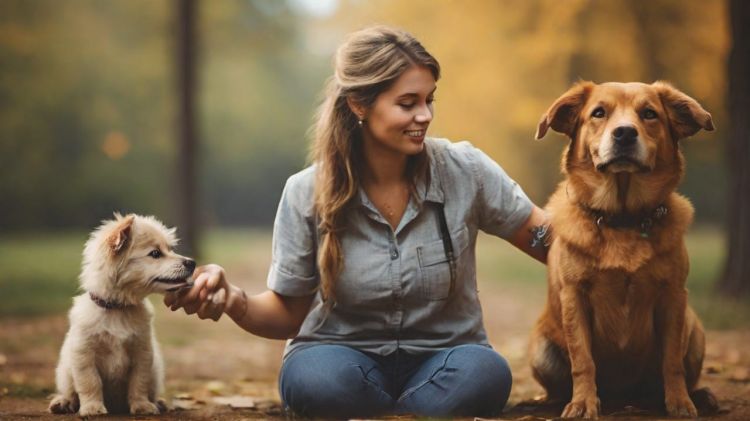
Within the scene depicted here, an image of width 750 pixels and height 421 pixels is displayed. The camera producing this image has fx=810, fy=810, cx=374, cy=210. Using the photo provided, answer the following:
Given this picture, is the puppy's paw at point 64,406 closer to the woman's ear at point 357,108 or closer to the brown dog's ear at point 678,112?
the woman's ear at point 357,108

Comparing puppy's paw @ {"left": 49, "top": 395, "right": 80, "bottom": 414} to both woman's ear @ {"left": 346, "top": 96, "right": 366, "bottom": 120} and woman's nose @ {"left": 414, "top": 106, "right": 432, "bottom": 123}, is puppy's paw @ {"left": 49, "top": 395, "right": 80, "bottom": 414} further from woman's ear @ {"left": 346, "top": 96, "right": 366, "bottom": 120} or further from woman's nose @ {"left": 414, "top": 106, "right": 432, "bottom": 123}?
woman's nose @ {"left": 414, "top": 106, "right": 432, "bottom": 123}

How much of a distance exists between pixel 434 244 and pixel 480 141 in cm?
1149

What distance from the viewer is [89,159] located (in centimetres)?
2073

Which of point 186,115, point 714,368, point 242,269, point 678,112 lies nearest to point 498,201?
point 678,112

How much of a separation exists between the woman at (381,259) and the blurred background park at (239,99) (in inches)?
167

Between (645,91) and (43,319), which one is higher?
(645,91)

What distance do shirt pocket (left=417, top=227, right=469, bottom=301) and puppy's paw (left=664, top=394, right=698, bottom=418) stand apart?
1.00 m

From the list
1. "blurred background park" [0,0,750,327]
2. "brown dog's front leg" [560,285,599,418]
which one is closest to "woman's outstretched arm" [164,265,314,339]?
"brown dog's front leg" [560,285,599,418]

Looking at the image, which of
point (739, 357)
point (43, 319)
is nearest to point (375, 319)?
point (739, 357)

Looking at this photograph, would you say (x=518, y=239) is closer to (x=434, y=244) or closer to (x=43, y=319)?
(x=434, y=244)

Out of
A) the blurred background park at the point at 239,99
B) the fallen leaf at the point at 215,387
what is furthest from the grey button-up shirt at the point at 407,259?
the blurred background park at the point at 239,99

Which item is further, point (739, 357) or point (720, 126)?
point (720, 126)

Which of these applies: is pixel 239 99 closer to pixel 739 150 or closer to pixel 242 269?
pixel 242 269

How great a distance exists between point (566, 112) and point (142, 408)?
2.24 m
